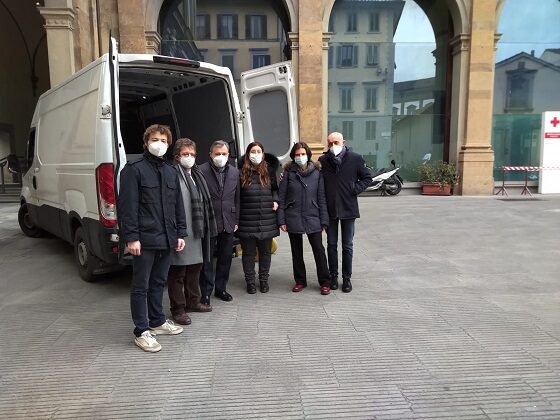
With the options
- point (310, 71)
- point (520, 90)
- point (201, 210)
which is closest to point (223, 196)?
point (201, 210)

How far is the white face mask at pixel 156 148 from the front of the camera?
3428mm

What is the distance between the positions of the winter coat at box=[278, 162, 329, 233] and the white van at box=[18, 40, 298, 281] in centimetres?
122

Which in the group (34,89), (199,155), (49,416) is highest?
(34,89)

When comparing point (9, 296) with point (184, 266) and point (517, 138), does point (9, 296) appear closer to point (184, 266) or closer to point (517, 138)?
point (184, 266)

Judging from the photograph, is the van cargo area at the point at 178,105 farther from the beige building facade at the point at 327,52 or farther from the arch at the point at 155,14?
the arch at the point at 155,14

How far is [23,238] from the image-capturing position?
8156mm

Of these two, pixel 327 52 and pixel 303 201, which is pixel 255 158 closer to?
pixel 303 201

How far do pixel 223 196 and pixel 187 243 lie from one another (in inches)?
28.4

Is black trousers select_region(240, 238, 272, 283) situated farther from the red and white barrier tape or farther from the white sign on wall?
the white sign on wall

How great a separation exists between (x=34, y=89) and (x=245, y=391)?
2214 cm

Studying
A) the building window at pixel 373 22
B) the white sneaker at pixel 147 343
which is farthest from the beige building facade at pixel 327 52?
the white sneaker at pixel 147 343

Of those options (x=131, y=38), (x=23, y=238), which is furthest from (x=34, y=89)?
(x=23, y=238)

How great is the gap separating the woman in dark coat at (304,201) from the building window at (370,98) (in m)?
10.9

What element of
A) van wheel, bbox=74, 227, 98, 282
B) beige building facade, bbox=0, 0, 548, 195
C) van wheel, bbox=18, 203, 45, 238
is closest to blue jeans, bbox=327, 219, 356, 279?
van wheel, bbox=74, 227, 98, 282
